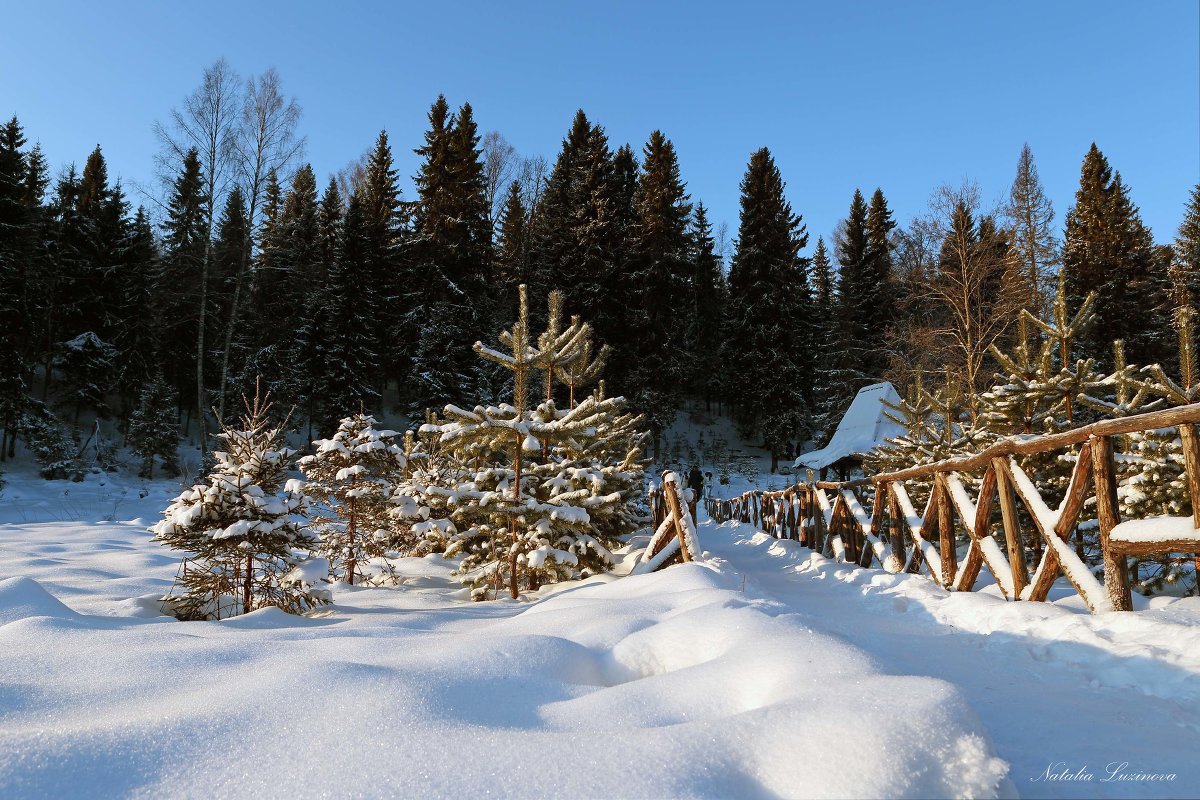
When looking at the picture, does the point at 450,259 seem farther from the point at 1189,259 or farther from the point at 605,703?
the point at 1189,259

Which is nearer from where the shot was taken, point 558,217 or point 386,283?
point 386,283

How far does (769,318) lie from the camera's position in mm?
34594

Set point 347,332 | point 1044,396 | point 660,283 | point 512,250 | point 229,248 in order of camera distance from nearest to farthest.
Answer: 1. point 1044,396
2. point 229,248
3. point 347,332
4. point 660,283
5. point 512,250

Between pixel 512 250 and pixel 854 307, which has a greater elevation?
pixel 512 250

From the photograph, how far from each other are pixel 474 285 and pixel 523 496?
78.4 feet

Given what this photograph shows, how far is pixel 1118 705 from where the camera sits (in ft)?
7.82

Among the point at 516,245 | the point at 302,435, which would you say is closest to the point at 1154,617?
the point at 302,435

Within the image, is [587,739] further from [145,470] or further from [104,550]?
[145,470]

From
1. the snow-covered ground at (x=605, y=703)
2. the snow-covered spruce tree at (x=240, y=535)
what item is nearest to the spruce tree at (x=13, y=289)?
the snow-covered spruce tree at (x=240, y=535)

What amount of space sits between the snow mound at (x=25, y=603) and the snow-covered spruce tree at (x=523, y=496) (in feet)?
8.85

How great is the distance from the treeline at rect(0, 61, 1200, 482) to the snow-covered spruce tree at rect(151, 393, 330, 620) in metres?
15.8

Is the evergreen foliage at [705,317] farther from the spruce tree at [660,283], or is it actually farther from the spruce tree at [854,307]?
the spruce tree at [854,307]

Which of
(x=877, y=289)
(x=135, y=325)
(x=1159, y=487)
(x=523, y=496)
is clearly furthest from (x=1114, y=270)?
(x=135, y=325)

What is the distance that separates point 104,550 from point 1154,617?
10.2 m
